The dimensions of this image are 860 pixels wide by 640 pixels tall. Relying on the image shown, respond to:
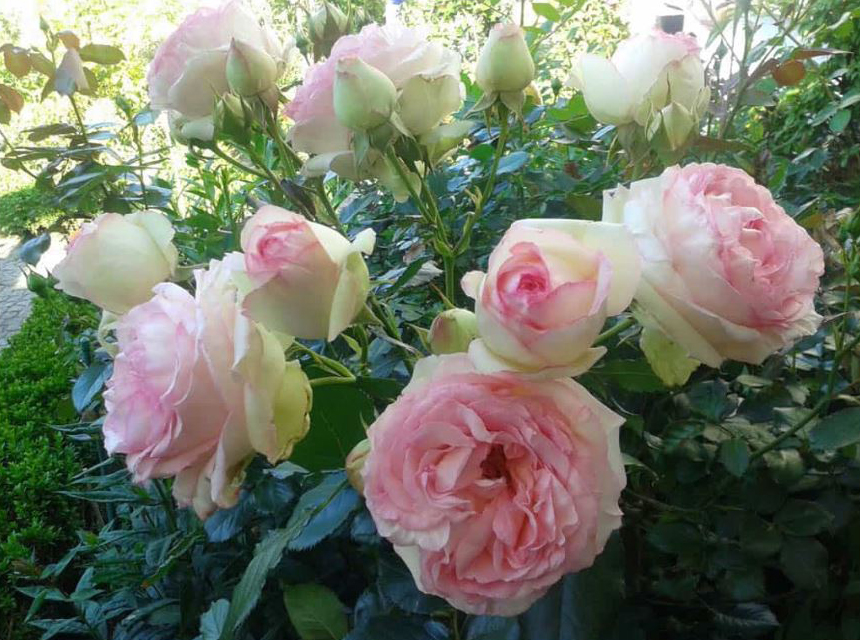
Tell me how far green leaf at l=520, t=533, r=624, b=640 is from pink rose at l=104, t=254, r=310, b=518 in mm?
196

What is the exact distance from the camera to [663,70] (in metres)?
0.53

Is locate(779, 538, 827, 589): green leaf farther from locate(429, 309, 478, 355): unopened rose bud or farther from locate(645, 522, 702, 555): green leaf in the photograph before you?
locate(429, 309, 478, 355): unopened rose bud

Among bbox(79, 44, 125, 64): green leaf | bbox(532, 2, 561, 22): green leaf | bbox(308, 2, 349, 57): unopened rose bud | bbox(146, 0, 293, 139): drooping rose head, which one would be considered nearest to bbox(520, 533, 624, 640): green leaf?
bbox(146, 0, 293, 139): drooping rose head

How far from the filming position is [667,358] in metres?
0.40

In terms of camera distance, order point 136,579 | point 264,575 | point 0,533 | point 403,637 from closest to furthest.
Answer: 1. point 264,575
2. point 403,637
3. point 136,579
4. point 0,533

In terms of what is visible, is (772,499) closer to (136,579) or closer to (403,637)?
(403,637)

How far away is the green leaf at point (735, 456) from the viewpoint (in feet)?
1.73

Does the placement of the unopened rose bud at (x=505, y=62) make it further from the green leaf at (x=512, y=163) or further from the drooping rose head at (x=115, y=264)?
the drooping rose head at (x=115, y=264)

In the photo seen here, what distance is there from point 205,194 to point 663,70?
787 millimetres

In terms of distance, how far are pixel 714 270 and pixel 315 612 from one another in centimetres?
50

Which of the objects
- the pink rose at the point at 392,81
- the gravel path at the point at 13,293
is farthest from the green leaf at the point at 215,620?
the gravel path at the point at 13,293

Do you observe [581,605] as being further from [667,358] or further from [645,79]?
[645,79]

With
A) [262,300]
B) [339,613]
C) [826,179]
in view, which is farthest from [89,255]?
[826,179]

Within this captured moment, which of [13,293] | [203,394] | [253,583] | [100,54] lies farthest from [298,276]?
[13,293]
